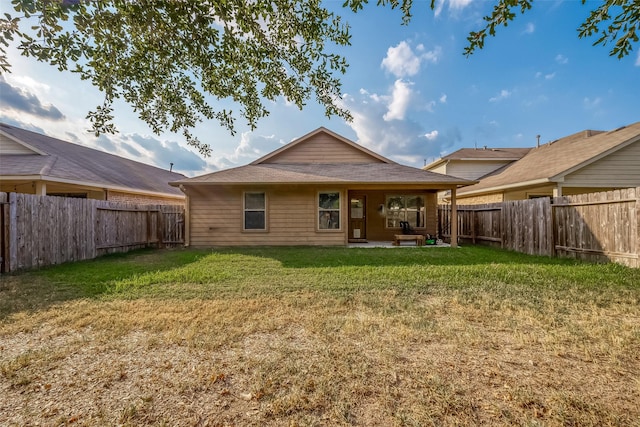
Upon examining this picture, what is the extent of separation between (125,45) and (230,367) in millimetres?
3750

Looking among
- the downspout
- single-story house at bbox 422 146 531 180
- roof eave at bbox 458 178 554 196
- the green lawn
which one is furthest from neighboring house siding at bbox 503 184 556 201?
the downspout

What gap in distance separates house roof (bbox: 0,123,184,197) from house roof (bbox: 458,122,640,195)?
55.3 feet

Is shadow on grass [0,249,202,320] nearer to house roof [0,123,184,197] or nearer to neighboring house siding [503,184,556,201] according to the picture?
house roof [0,123,184,197]

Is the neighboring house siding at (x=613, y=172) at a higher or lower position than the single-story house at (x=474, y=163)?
lower

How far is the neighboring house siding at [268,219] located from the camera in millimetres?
11164

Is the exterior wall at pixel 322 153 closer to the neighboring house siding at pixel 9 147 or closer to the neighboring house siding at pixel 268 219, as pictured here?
the neighboring house siding at pixel 268 219

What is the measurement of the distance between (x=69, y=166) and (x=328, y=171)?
10.9 metres

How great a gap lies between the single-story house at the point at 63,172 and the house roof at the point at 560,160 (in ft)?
55.1

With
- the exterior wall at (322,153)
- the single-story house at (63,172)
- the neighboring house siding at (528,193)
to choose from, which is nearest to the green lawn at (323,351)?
the single-story house at (63,172)

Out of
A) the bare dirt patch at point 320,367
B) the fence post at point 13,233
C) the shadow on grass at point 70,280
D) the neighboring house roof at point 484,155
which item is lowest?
the bare dirt patch at point 320,367

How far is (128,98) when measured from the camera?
3.88 metres

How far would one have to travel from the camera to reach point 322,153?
13297 mm

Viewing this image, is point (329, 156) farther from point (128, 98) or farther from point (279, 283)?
point (128, 98)

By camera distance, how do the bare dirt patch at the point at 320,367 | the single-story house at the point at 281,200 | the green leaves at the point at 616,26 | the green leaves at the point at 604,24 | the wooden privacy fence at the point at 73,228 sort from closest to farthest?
the bare dirt patch at the point at 320,367, the green leaves at the point at 604,24, the green leaves at the point at 616,26, the wooden privacy fence at the point at 73,228, the single-story house at the point at 281,200
